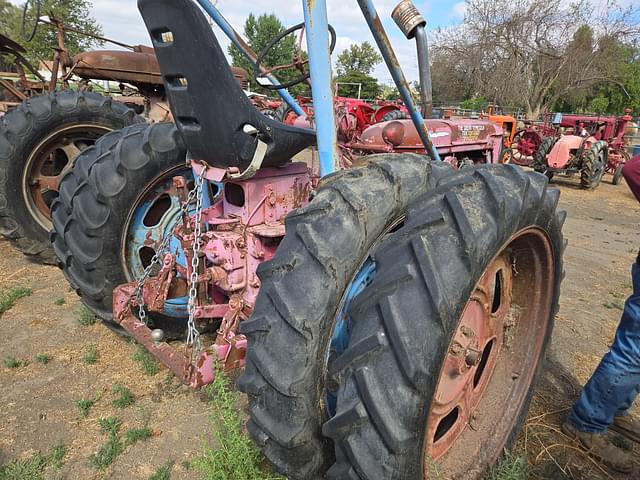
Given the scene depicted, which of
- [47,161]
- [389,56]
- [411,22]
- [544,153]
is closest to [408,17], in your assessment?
[411,22]

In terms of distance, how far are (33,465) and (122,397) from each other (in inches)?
21.7

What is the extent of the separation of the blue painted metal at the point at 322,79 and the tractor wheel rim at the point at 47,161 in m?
3.28

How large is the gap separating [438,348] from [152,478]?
156 centimetres

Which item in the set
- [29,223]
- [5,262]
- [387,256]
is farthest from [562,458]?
[5,262]

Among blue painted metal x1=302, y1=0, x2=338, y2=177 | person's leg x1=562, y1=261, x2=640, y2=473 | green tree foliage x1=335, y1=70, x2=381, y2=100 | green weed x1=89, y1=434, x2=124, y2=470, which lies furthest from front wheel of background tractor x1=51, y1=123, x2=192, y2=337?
green tree foliage x1=335, y1=70, x2=381, y2=100

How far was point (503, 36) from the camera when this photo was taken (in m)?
23.8

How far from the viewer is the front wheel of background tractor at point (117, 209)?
2551mm

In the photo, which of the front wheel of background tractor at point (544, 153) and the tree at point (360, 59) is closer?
the front wheel of background tractor at point (544, 153)

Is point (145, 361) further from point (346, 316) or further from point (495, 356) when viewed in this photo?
point (495, 356)

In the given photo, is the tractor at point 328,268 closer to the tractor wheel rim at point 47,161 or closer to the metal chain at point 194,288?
the metal chain at point 194,288

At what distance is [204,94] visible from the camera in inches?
71.8

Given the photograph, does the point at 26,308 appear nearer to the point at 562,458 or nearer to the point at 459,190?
the point at 459,190

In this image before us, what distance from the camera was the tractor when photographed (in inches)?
A: 48.5

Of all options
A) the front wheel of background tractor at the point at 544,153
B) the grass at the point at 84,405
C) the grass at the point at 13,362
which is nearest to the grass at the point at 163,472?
the grass at the point at 84,405
